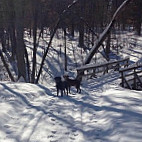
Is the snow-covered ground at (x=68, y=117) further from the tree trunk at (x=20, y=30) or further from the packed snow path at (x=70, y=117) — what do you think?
the tree trunk at (x=20, y=30)

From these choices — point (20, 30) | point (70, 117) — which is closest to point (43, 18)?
point (20, 30)

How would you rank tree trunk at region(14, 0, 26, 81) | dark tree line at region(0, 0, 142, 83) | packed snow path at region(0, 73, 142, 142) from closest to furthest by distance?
packed snow path at region(0, 73, 142, 142)
tree trunk at region(14, 0, 26, 81)
dark tree line at region(0, 0, 142, 83)

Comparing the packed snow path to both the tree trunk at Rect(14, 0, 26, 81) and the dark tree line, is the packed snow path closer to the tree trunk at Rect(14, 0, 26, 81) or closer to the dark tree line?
the tree trunk at Rect(14, 0, 26, 81)

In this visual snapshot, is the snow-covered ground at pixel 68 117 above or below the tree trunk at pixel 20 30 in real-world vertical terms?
below

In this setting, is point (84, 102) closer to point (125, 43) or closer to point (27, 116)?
point (27, 116)

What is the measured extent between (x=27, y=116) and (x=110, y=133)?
8.40 feet

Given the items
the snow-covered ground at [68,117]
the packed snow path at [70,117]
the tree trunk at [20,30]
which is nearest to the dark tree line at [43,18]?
the tree trunk at [20,30]

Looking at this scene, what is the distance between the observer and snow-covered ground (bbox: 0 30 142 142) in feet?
18.8

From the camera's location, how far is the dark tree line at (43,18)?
17.1 metres

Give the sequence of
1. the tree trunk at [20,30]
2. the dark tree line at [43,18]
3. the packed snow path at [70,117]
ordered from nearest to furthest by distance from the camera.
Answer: the packed snow path at [70,117] → the tree trunk at [20,30] → the dark tree line at [43,18]

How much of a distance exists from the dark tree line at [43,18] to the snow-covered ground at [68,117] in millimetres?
6945

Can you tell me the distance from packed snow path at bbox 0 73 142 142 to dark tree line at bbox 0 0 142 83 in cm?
744

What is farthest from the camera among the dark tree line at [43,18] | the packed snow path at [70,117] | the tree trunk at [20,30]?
the dark tree line at [43,18]

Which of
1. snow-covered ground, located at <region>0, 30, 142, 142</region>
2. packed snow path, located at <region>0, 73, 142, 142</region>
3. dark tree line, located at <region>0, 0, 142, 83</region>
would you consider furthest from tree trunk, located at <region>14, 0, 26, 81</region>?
packed snow path, located at <region>0, 73, 142, 142</region>
